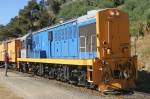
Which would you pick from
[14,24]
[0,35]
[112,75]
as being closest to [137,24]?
[112,75]

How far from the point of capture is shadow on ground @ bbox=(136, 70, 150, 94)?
59.0 feet

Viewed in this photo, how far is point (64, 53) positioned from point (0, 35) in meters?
75.3

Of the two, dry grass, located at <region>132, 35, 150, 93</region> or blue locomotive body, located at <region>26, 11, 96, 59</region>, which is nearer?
blue locomotive body, located at <region>26, 11, 96, 59</region>

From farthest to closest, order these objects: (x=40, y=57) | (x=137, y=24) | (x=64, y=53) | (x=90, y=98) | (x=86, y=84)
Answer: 1. (x=137, y=24)
2. (x=40, y=57)
3. (x=64, y=53)
4. (x=86, y=84)
5. (x=90, y=98)

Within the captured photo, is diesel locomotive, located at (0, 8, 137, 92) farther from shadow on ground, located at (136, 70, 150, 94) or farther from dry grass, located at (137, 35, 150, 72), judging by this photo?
dry grass, located at (137, 35, 150, 72)

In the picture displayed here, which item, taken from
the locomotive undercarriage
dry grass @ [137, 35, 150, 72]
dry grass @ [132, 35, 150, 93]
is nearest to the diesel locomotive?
the locomotive undercarriage

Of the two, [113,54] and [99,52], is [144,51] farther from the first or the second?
[99,52]

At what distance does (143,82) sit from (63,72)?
435cm

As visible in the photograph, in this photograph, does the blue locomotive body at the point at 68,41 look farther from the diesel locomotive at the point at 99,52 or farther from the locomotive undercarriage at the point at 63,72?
the locomotive undercarriage at the point at 63,72

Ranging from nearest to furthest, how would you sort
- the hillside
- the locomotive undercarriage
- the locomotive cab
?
1. the locomotive cab
2. the locomotive undercarriage
3. the hillside

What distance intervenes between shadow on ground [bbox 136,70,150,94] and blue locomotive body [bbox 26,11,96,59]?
2711 millimetres

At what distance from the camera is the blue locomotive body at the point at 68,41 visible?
1819 centimetres

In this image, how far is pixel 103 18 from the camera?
1733 centimetres

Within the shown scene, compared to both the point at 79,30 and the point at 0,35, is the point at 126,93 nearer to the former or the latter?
the point at 79,30
